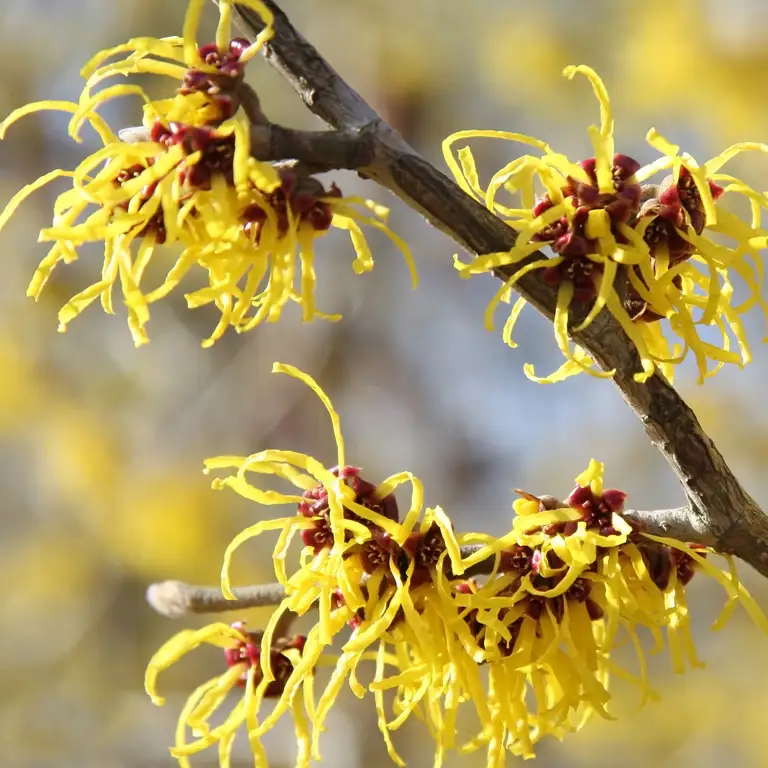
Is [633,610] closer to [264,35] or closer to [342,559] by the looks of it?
[342,559]

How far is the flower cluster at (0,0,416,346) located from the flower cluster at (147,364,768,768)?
0.31 ft

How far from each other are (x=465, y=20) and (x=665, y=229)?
3.23 meters

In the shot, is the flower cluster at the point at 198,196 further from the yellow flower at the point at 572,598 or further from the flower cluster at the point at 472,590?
the yellow flower at the point at 572,598

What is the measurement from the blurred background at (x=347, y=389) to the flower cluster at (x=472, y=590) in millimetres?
1974

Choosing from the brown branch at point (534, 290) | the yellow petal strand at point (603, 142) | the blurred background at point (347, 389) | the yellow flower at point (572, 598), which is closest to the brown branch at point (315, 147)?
the brown branch at point (534, 290)

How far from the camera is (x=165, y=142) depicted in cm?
48

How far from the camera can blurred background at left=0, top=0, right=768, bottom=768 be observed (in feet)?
8.95

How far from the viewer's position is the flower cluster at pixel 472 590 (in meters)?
0.57

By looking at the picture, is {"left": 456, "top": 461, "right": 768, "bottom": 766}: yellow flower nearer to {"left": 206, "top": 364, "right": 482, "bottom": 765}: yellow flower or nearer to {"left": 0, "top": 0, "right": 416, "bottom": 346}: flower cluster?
{"left": 206, "top": 364, "right": 482, "bottom": 765}: yellow flower

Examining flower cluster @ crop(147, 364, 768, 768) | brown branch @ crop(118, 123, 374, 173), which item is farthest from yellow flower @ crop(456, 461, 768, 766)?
brown branch @ crop(118, 123, 374, 173)

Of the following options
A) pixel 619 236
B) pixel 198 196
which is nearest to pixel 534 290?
pixel 619 236

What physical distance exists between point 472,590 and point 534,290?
0.21 meters

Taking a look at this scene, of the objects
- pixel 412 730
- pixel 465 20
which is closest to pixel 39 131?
pixel 465 20

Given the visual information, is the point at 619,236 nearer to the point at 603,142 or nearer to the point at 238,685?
the point at 603,142
